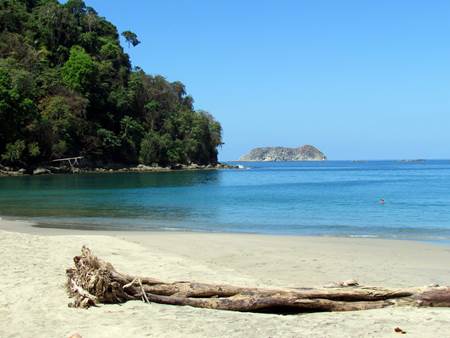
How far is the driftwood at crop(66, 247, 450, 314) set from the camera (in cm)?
793

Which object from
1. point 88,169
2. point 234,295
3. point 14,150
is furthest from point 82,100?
point 234,295

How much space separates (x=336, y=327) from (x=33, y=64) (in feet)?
318

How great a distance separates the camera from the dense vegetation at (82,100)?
3125 inches

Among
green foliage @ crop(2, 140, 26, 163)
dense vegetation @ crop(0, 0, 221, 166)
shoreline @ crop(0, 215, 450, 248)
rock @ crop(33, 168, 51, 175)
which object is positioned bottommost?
shoreline @ crop(0, 215, 450, 248)

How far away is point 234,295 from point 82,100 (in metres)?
90.3

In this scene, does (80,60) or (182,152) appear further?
(182,152)

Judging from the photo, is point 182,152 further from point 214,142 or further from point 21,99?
point 21,99

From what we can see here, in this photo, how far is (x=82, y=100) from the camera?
93.3 metres

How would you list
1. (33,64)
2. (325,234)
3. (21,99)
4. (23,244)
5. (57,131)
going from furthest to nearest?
(33,64), (57,131), (21,99), (325,234), (23,244)

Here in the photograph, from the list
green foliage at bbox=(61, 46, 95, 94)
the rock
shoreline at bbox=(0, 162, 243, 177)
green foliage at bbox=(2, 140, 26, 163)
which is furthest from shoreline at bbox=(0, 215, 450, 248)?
green foliage at bbox=(61, 46, 95, 94)

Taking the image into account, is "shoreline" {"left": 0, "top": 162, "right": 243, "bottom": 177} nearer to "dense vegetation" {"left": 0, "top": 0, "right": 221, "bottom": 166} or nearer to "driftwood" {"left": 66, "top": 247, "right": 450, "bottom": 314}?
"dense vegetation" {"left": 0, "top": 0, "right": 221, "bottom": 166}

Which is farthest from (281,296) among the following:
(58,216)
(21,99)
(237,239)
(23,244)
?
(21,99)

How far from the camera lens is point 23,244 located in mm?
13703

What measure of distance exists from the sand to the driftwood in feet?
0.57
